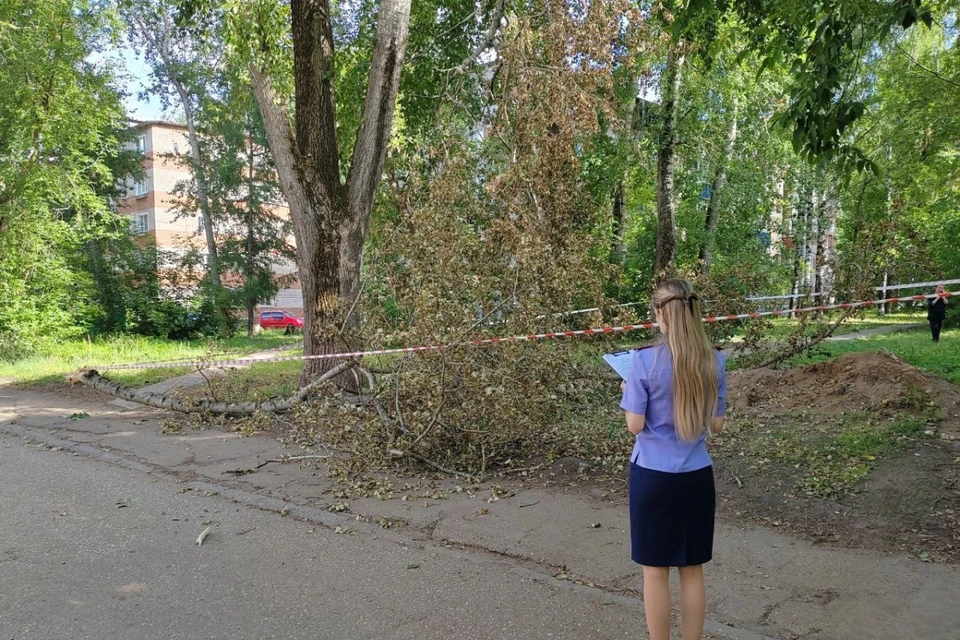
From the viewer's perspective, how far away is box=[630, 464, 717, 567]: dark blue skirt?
311 centimetres

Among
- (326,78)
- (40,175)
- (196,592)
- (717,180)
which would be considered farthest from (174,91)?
(196,592)

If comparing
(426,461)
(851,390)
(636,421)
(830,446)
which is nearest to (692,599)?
(636,421)

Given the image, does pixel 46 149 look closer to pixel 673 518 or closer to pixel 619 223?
pixel 619 223

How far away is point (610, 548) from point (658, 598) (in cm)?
171

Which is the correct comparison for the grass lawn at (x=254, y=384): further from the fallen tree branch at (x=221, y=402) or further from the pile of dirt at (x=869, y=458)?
the pile of dirt at (x=869, y=458)

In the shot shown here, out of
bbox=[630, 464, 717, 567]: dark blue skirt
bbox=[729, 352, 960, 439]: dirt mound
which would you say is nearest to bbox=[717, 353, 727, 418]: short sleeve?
bbox=[630, 464, 717, 567]: dark blue skirt

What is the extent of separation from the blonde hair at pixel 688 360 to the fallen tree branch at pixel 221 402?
6415 mm

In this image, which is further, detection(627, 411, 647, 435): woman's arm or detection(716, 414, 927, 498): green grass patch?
detection(716, 414, 927, 498): green grass patch

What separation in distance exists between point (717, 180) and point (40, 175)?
18.7m

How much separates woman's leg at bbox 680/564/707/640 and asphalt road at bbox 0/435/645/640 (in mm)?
574

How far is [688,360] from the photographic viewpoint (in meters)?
3.10

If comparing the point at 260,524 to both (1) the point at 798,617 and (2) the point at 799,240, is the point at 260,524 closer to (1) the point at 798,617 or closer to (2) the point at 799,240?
(1) the point at 798,617

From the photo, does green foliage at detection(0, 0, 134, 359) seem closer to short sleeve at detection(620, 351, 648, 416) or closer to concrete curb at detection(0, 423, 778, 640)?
concrete curb at detection(0, 423, 778, 640)

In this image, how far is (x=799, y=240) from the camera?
27.0 meters
